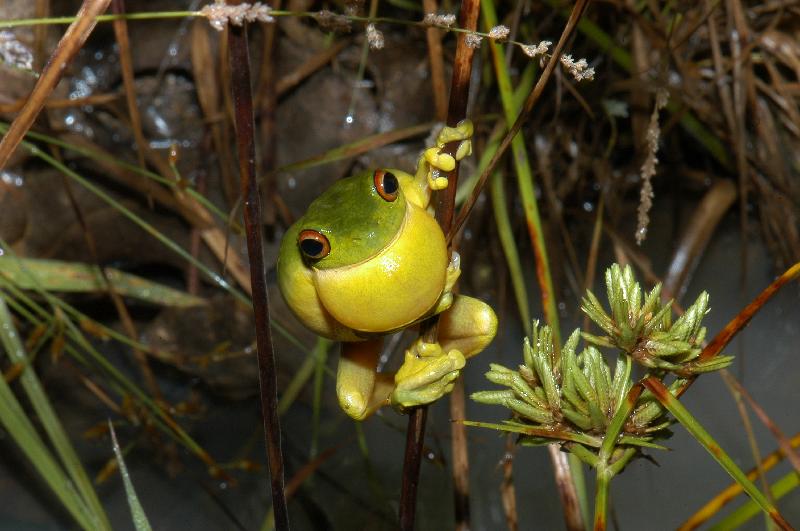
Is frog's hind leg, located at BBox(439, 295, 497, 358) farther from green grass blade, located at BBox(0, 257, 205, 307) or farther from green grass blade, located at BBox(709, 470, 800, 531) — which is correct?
green grass blade, located at BBox(0, 257, 205, 307)

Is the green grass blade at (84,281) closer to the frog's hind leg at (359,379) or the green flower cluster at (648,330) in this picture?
the frog's hind leg at (359,379)

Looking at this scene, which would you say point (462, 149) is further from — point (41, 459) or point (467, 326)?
point (41, 459)

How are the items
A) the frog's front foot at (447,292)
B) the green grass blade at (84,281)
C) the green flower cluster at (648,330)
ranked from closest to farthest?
1. the green flower cluster at (648,330)
2. the frog's front foot at (447,292)
3. the green grass blade at (84,281)

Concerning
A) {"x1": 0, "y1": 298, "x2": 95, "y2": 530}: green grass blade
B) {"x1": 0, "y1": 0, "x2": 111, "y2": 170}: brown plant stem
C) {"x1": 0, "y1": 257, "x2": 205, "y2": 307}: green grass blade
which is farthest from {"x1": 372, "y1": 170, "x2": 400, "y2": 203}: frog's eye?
{"x1": 0, "y1": 257, "x2": 205, "y2": 307}: green grass blade

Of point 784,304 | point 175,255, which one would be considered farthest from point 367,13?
point 784,304

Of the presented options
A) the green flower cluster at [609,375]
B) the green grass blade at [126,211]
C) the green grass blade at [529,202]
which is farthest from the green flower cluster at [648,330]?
the green grass blade at [126,211]

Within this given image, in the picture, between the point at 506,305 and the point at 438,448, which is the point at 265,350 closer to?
the point at 438,448
